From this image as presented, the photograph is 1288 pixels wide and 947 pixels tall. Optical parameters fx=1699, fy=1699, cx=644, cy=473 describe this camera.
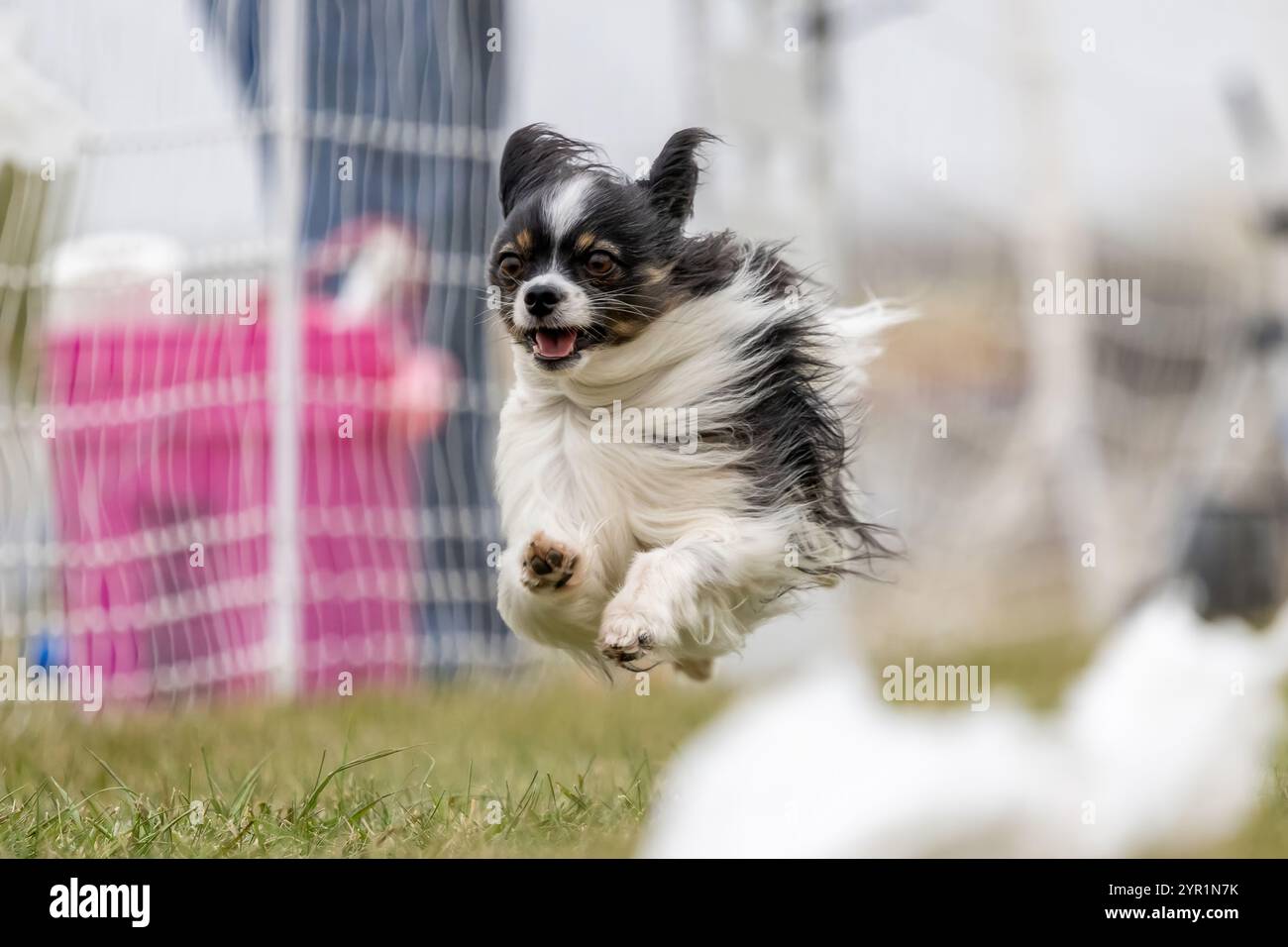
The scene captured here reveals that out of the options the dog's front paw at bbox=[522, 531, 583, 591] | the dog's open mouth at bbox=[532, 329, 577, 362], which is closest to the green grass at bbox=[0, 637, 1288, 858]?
the dog's front paw at bbox=[522, 531, 583, 591]

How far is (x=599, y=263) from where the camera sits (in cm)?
382

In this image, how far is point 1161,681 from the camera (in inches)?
112

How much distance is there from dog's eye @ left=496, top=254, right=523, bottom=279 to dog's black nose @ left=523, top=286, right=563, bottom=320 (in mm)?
140

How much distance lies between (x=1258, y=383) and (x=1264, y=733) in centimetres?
684

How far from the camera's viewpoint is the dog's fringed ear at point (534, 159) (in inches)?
161

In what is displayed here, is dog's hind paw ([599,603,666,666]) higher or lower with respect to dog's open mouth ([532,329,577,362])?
lower

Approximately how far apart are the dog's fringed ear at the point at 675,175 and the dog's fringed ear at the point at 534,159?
0.17 meters

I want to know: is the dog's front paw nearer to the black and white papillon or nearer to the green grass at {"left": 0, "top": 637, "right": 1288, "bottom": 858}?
the black and white papillon

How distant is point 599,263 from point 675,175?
347 mm

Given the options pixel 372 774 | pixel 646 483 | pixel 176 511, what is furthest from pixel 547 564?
pixel 176 511

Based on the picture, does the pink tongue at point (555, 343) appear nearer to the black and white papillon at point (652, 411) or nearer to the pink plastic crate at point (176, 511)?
the black and white papillon at point (652, 411)

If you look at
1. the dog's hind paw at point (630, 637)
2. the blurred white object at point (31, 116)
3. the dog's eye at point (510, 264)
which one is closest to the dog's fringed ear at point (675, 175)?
the dog's eye at point (510, 264)

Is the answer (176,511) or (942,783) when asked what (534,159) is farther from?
(176,511)

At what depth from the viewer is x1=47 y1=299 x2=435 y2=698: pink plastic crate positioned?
643 cm
